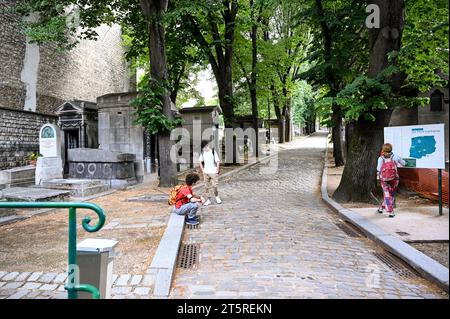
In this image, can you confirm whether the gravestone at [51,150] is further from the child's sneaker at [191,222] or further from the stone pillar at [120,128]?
the child's sneaker at [191,222]

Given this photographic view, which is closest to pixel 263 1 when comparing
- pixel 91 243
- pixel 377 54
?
pixel 377 54

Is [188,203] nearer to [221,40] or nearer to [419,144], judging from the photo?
[419,144]

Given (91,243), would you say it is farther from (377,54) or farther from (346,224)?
(377,54)

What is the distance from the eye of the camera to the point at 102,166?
13.4 m

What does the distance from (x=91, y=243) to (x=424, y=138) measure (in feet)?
25.6

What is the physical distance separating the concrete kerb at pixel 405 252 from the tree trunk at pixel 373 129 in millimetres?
1550

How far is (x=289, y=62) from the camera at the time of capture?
25969mm

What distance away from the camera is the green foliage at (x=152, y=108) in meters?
Result: 12.0

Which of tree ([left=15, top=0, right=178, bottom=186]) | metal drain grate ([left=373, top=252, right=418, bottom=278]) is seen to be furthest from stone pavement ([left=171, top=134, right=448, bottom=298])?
tree ([left=15, top=0, right=178, bottom=186])

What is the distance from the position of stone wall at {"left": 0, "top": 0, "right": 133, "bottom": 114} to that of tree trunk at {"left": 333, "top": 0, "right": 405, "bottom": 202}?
15991 mm

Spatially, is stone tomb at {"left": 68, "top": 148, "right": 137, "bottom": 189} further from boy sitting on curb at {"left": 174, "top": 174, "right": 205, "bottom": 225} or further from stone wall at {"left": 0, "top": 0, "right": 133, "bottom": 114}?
stone wall at {"left": 0, "top": 0, "right": 133, "bottom": 114}

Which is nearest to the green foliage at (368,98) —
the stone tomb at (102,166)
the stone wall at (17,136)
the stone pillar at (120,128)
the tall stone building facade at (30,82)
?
the stone tomb at (102,166)

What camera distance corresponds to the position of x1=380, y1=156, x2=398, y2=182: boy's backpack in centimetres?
746

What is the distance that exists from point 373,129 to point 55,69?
21726 millimetres
